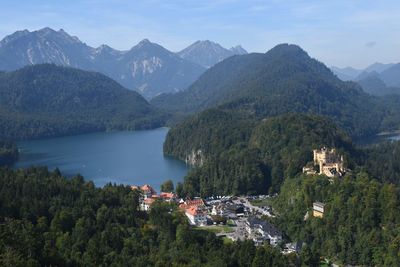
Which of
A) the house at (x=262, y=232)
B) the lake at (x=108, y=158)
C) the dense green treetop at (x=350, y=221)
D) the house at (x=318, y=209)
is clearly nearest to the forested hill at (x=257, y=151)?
the lake at (x=108, y=158)

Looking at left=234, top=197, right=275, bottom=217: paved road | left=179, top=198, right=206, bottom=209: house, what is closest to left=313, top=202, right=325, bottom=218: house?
left=234, top=197, right=275, bottom=217: paved road

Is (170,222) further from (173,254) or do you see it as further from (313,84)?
(313,84)

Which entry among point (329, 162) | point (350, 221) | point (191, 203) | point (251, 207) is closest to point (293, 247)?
point (350, 221)

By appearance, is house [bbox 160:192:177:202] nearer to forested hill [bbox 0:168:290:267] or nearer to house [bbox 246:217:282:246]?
forested hill [bbox 0:168:290:267]

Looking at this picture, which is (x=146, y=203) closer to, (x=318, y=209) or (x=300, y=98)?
(x=318, y=209)

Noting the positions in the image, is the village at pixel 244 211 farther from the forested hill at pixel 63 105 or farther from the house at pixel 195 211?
the forested hill at pixel 63 105

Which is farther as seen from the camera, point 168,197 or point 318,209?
point 168,197

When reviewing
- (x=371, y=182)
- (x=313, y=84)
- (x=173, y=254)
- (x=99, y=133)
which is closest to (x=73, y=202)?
(x=173, y=254)
